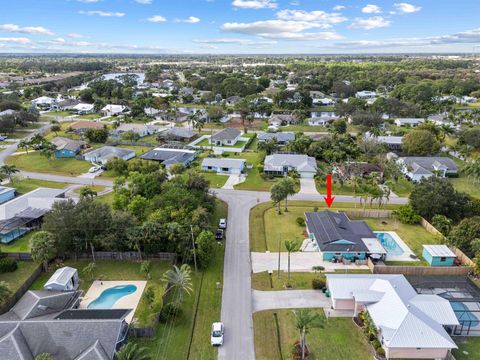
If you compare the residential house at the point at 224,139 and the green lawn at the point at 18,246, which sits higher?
the residential house at the point at 224,139

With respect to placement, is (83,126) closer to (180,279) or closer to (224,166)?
(224,166)

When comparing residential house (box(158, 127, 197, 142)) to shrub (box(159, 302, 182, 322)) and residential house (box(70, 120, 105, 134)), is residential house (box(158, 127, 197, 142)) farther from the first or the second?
shrub (box(159, 302, 182, 322))

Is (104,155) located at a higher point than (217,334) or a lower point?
higher

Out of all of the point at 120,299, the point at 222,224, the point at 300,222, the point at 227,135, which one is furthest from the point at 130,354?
the point at 227,135

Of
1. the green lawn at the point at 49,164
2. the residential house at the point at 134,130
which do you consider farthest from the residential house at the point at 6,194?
the residential house at the point at 134,130

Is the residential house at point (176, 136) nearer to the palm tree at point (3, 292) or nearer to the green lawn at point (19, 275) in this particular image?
→ the green lawn at point (19, 275)
